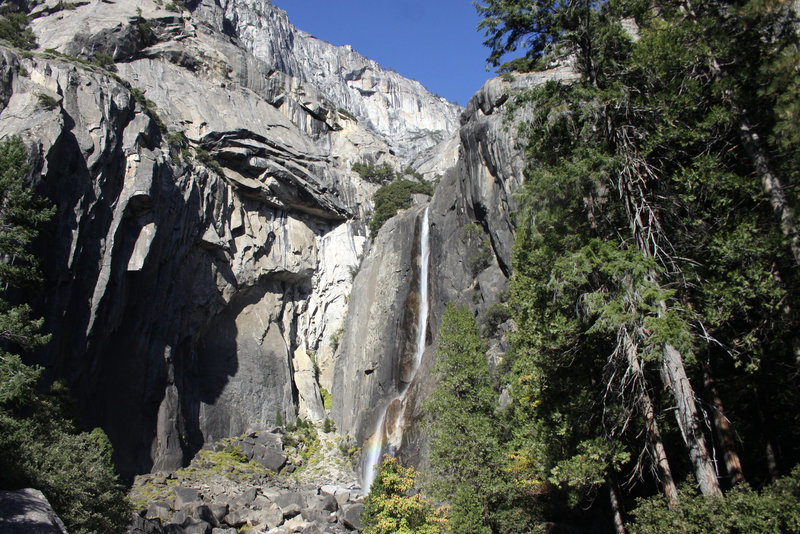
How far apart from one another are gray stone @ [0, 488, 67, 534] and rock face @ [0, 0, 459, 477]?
15.7 meters

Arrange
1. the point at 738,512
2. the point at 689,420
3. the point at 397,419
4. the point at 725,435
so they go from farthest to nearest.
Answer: the point at 397,419
the point at 725,435
the point at 689,420
the point at 738,512

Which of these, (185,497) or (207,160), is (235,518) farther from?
(207,160)

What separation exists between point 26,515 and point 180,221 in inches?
1107

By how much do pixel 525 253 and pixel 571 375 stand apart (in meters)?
6.98

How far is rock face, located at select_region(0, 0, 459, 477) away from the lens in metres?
28.1

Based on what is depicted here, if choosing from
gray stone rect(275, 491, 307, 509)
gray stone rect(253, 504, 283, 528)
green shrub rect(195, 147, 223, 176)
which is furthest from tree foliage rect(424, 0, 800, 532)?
green shrub rect(195, 147, 223, 176)

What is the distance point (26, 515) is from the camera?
10711mm

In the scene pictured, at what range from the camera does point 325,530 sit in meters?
25.8

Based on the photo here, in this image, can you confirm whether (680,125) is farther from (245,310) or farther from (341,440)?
(245,310)

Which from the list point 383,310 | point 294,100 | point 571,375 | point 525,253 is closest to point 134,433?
point 383,310

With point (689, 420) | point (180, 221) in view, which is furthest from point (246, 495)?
point (689, 420)

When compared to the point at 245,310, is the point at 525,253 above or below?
below

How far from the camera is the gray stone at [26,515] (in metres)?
10.2

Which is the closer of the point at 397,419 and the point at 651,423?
the point at 651,423
